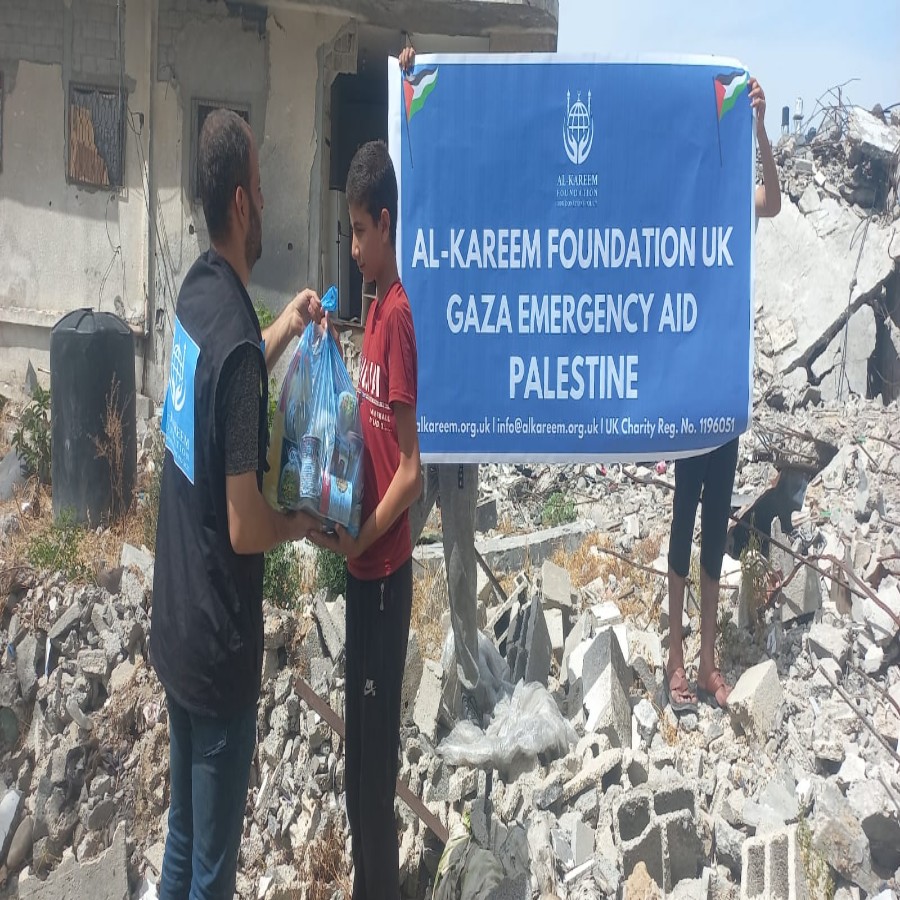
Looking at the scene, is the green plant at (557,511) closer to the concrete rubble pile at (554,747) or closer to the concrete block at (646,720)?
the concrete rubble pile at (554,747)

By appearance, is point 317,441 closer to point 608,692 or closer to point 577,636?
point 608,692

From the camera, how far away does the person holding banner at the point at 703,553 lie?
415 cm

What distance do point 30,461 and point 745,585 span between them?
486 cm

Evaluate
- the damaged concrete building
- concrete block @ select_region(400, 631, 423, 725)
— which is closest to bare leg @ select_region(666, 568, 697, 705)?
concrete block @ select_region(400, 631, 423, 725)

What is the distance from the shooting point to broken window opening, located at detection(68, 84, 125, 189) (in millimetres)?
9000

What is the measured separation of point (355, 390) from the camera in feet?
9.05

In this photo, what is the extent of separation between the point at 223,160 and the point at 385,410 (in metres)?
0.79

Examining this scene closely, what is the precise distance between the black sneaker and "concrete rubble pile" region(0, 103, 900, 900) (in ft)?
0.28

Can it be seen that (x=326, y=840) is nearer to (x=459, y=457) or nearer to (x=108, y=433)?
(x=459, y=457)

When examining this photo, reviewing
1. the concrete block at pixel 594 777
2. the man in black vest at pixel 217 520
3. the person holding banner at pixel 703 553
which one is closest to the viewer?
the man in black vest at pixel 217 520

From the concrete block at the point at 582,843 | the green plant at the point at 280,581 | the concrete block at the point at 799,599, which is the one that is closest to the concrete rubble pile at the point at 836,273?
the concrete block at the point at 799,599

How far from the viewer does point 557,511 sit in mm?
8648

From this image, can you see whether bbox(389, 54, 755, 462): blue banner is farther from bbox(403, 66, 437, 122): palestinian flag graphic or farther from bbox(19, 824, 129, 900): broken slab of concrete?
bbox(19, 824, 129, 900): broken slab of concrete

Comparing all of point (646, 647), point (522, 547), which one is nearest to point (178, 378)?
point (646, 647)
